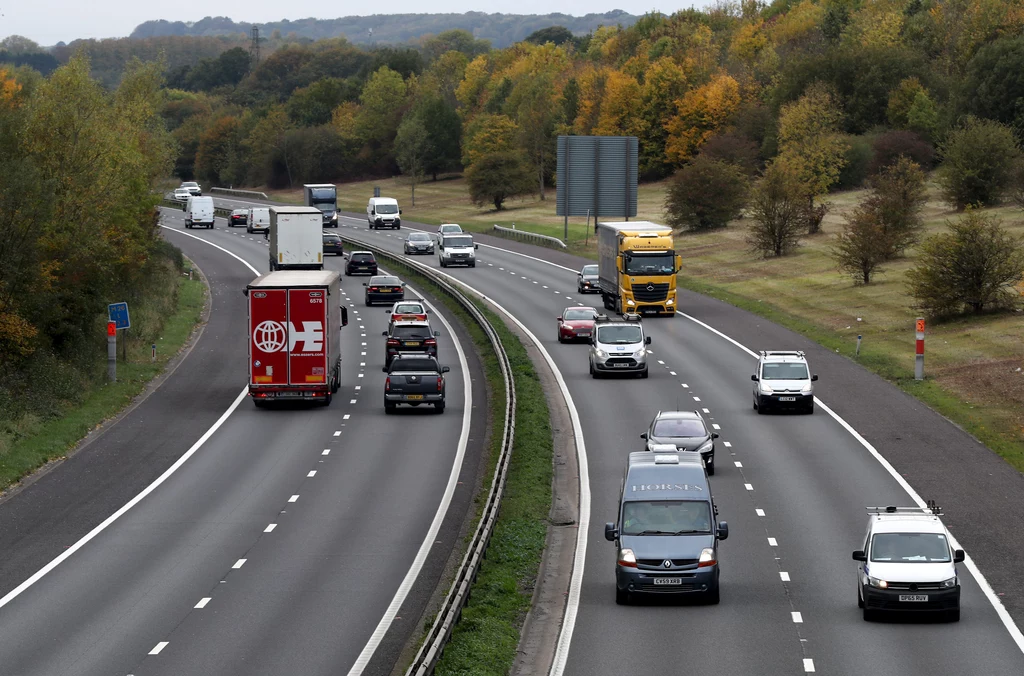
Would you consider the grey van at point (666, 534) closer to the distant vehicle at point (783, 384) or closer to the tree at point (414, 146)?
the distant vehicle at point (783, 384)

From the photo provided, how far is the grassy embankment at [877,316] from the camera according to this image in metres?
41.2

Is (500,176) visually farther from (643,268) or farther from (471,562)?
(471,562)

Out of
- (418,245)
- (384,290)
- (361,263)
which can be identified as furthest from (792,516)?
(418,245)

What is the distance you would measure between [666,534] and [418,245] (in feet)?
228

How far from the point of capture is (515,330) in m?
57.9

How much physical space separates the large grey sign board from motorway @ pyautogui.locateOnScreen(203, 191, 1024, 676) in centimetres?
3024

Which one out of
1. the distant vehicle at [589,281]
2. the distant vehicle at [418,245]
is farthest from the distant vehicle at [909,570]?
the distant vehicle at [418,245]

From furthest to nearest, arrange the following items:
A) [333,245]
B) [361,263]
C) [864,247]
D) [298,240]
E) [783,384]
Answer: [333,245] → [361,263] → [864,247] → [298,240] → [783,384]

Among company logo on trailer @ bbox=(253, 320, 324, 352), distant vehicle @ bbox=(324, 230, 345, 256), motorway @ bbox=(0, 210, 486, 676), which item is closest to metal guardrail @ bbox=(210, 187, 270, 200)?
distant vehicle @ bbox=(324, 230, 345, 256)

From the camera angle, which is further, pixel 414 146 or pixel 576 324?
pixel 414 146

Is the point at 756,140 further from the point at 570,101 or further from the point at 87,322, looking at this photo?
the point at 87,322

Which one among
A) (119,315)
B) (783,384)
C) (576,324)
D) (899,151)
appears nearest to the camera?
(783,384)

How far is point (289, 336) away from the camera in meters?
41.6

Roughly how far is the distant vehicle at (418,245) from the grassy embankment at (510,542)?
44.9m
